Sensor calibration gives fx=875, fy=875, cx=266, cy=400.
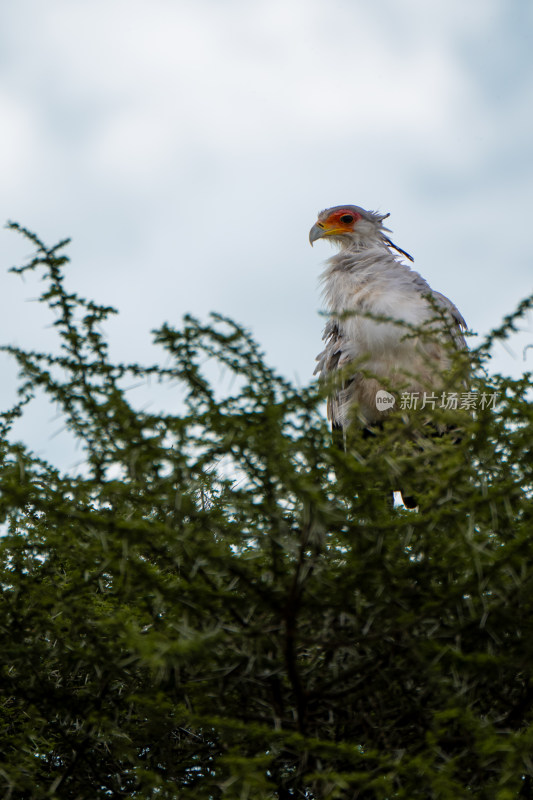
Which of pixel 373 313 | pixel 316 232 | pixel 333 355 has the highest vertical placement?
pixel 316 232

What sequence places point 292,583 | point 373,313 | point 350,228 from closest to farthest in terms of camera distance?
point 292,583 → point 373,313 → point 350,228

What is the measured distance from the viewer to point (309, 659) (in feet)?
8.00

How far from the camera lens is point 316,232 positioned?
21.6 feet

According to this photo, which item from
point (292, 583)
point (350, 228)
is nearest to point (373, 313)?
point (350, 228)

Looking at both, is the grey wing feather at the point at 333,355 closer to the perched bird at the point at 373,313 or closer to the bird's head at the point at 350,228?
the perched bird at the point at 373,313

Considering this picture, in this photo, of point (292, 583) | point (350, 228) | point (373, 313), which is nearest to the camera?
point (292, 583)

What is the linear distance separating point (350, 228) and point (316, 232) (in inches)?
10.4

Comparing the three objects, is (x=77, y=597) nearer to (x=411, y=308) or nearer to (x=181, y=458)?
(x=181, y=458)

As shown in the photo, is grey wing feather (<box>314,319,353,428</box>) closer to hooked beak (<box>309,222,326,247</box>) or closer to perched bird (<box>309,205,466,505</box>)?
perched bird (<box>309,205,466,505</box>)

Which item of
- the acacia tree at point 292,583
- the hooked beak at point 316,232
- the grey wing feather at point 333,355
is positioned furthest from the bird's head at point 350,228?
the acacia tree at point 292,583

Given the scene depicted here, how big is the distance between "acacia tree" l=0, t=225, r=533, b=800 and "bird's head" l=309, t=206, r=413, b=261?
4.25 m

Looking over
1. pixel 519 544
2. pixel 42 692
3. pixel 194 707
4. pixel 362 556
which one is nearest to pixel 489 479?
pixel 519 544

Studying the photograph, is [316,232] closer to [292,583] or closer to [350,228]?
[350,228]

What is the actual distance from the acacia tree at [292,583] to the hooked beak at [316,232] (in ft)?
14.3
